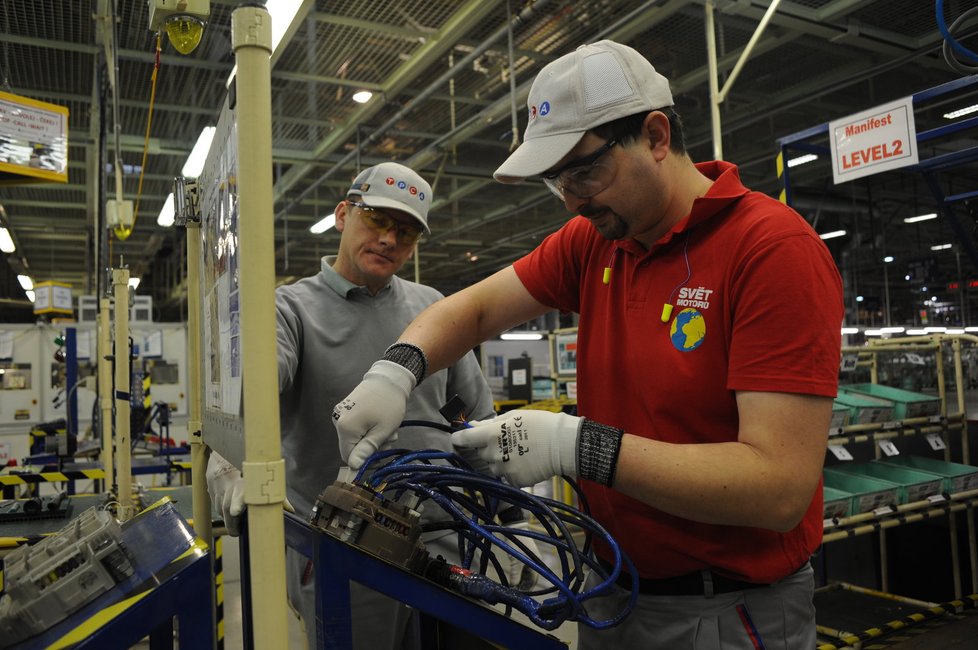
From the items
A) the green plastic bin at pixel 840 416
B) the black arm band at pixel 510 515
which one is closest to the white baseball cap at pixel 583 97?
the black arm band at pixel 510 515

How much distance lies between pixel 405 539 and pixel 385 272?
45.1 inches

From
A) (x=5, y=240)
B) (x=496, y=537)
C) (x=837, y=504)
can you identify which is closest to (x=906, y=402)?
(x=837, y=504)

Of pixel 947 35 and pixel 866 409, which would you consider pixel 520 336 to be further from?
pixel 947 35

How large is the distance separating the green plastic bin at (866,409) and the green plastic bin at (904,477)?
1.15 feet

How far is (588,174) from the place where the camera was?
126 cm

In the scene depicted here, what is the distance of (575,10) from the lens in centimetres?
557

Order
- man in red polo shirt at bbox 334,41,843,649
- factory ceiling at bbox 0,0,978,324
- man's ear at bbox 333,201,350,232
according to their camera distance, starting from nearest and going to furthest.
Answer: man in red polo shirt at bbox 334,41,843,649 → man's ear at bbox 333,201,350,232 → factory ceiling at bbox 0,0,978,324

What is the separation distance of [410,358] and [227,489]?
429 mm

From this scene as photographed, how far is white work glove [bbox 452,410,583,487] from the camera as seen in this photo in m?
1.15

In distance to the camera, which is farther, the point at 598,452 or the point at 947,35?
the point at 947,35

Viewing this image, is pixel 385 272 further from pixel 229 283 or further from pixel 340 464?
pixel 229 283

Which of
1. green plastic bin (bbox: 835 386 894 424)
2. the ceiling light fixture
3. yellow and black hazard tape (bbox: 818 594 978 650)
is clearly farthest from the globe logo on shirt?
green plastic bin (bbox: 835 386 894 424)

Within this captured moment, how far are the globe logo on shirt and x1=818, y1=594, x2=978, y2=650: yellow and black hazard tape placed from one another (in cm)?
353

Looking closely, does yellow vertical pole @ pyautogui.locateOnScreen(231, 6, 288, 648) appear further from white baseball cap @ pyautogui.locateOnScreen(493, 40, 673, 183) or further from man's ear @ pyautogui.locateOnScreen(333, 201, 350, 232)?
man's ear @ pyautogui.locateOnScreen(333, 201, 350, 232)
